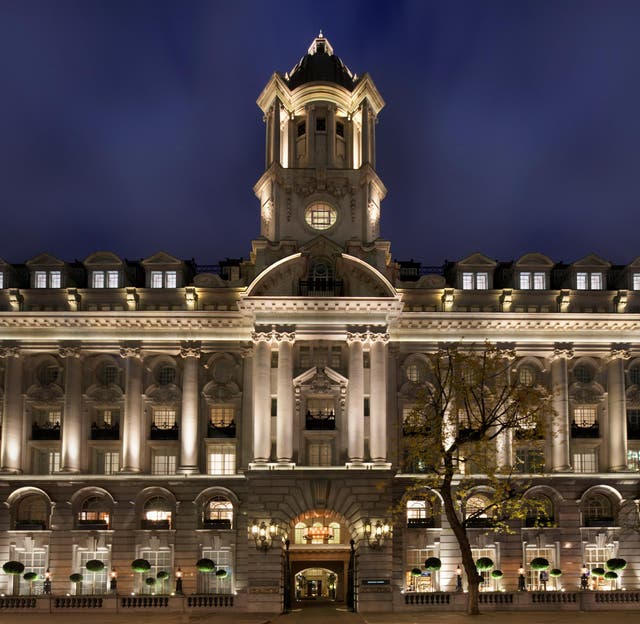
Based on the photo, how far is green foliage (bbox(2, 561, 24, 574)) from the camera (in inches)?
3049

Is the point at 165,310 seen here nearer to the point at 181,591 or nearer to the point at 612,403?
the point at 181,591

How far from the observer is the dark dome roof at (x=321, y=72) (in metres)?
90.8

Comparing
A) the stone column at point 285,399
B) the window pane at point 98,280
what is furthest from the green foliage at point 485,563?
the window pane at point 98,280

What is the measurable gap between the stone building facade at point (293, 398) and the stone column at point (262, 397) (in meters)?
0.16

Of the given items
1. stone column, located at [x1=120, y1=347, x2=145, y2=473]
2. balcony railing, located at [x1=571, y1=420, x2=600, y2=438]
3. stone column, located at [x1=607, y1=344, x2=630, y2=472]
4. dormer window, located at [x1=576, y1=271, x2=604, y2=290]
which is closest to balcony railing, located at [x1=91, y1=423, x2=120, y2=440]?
stone column, located at [x1=120, y1=347, x2=145, y2=473]

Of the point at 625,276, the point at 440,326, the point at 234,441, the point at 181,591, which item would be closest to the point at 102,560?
the point at 181,591

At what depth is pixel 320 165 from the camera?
291 feet

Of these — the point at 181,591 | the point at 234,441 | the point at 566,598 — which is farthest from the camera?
the point at 234,441

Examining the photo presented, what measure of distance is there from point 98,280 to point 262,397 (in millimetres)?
18196

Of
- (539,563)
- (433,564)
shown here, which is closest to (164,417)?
(433,564)

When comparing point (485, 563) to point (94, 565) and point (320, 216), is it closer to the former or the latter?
point (94, 565)

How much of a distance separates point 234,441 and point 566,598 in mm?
28520

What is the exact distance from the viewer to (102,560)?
80312 mm

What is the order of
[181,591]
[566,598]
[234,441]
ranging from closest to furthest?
1. [566,598]
2. [181,591]
3. [234,441]
